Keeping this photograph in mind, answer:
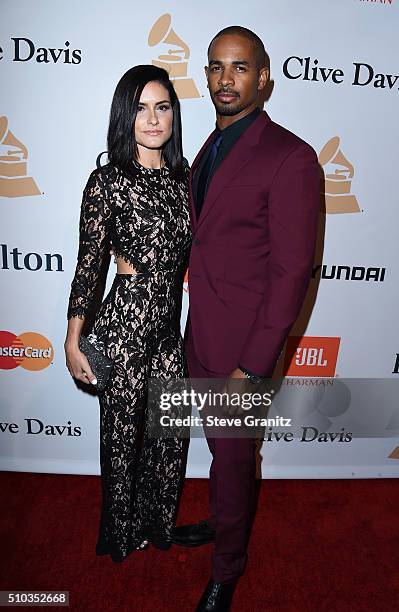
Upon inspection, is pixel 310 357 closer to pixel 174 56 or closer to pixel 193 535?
pixel 193 535

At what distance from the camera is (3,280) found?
2.60 meters

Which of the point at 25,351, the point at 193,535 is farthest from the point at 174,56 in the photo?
the point at 193,535

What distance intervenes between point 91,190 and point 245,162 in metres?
0.55

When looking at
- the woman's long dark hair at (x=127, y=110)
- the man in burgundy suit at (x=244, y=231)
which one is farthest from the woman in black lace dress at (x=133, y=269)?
the man in burgundy suit at (x=244, y=231)

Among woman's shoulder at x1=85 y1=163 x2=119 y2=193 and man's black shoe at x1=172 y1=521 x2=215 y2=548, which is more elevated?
woman's shoulder at x1=85 y1=163 x2=119 y2=193

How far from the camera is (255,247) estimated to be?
6.01 feet

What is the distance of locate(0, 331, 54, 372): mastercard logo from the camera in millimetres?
2715

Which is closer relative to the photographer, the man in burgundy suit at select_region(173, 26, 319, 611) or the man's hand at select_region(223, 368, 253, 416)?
the man in burgundy suit at select_region(173, 26, 319, 611)

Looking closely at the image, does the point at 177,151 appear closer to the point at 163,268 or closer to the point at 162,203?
the point at 162,203

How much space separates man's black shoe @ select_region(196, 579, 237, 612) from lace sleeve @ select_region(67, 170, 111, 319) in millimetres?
1222

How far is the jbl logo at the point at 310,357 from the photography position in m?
2.79

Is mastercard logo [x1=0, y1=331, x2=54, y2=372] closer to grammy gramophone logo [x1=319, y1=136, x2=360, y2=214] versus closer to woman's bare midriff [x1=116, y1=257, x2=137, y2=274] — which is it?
woman's bare midriff [x1=116, y1=257, x2=137, y2=274]

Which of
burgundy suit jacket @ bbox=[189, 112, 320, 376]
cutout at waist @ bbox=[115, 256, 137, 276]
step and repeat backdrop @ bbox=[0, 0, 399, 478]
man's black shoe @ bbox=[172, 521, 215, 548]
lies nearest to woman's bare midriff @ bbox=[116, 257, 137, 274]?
cutout at waist @ bbox=[115, 256, 137, 276]

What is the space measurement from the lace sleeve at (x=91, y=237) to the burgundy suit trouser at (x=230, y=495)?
0.53 metres
